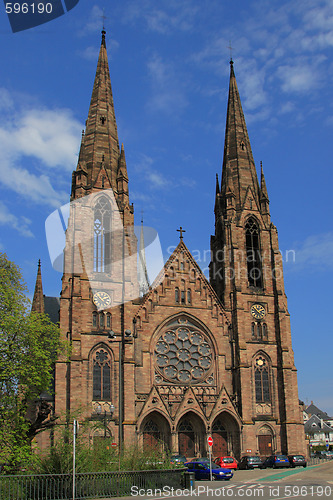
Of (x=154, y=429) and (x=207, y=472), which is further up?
(x=154, y=429)

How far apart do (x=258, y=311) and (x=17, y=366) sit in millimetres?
24644

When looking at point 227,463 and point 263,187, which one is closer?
point 227,463

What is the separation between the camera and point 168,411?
3969 centimetres

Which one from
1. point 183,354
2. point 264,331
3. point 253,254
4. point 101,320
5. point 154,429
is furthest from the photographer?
point 253,254

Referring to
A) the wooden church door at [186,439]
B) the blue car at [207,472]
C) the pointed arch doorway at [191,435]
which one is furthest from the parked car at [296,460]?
the blue car at [207,472]

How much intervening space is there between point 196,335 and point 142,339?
485 centimetres

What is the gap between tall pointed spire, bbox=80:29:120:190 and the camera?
48.9 meters

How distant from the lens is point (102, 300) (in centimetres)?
4241

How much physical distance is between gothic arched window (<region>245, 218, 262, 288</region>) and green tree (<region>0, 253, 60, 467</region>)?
23.2m

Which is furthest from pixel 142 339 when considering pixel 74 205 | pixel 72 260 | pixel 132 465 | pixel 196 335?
pixel 132 465

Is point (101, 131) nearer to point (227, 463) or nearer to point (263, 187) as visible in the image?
point (263, 187)

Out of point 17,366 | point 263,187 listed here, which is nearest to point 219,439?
point 17,366

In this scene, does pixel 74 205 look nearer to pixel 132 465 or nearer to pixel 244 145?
pixel 244 145

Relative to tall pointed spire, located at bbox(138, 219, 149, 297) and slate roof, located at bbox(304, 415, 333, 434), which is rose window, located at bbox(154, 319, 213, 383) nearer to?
tall pointed spire, located at bbox(138, 219, 149, 297)
